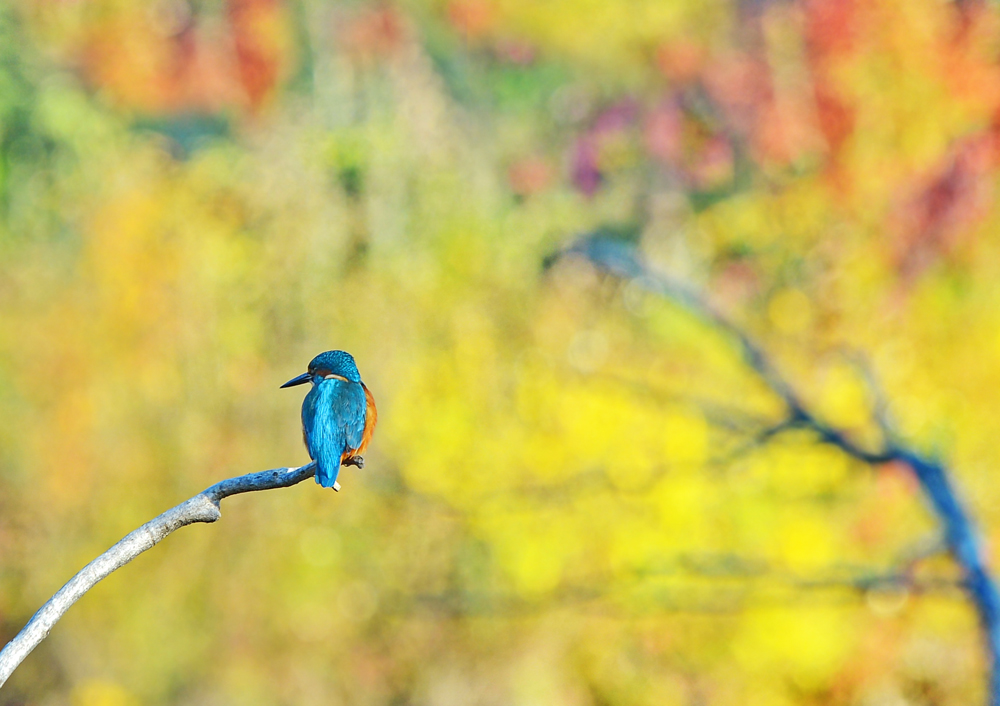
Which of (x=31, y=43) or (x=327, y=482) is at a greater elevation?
(x=31, y=43)

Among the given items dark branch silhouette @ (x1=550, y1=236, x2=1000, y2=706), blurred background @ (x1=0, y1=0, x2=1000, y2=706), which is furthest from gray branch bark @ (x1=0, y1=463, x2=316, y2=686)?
blurred background @ (x1=0, y1=0, x2=1000, y2=706)

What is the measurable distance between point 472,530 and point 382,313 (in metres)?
2.60

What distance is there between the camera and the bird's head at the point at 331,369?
4.01ft

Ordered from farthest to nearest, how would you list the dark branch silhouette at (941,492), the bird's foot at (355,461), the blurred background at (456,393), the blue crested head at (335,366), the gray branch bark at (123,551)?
the blurred background at (456,393) < the dark branch silhouette at (941,492) < the blue crested head at (335,366) < the bird's foot at (355,461) < the gray branch bark at (123,551)

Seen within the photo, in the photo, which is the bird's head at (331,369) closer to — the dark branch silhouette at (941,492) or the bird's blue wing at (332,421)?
the bird's blue wing at (332,421)

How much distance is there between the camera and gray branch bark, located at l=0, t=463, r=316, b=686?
3.04ft

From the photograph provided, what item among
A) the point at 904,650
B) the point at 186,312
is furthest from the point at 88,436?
the point at 904,650

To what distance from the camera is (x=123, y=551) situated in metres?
0.96

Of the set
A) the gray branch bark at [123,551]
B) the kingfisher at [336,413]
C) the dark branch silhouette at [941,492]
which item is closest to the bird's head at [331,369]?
the kingfisher at [336,413]

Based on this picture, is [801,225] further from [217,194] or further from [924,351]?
[217,194]

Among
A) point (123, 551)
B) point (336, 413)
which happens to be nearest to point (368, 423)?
point (336, 413)

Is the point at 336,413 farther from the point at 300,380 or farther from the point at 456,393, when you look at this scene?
the point at 456,393

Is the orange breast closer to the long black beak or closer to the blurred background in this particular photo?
the long black beak

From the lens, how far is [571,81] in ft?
45.9
